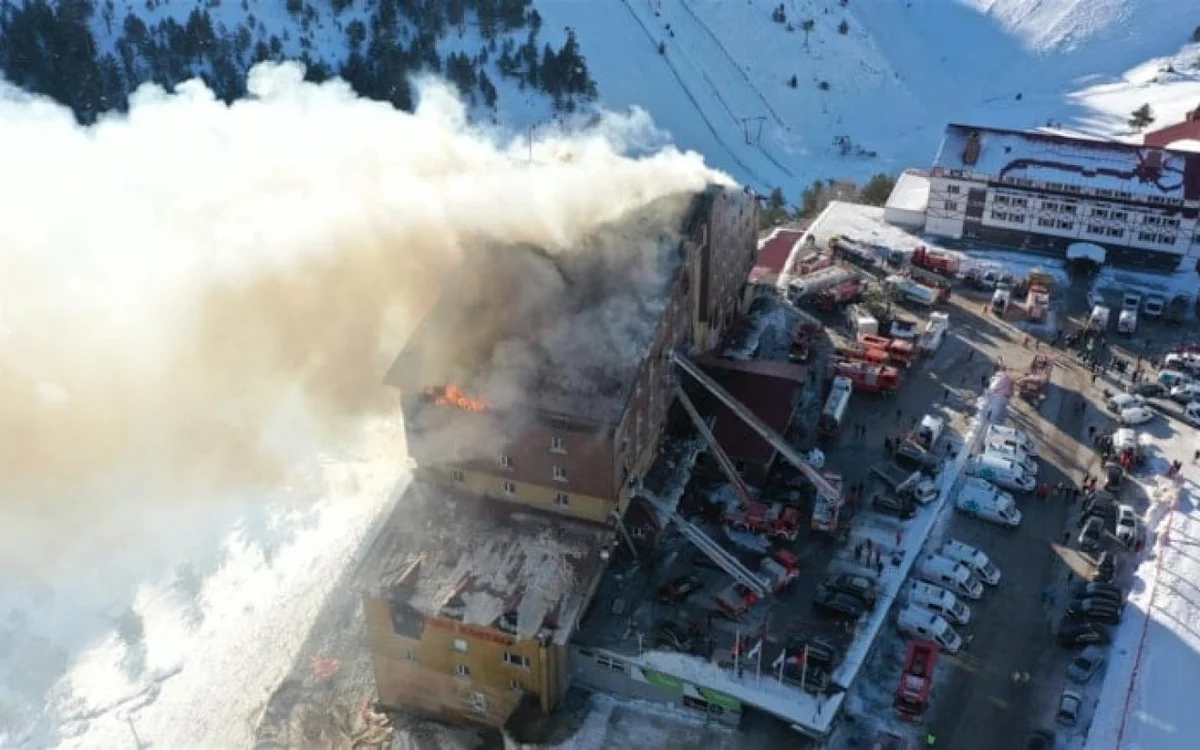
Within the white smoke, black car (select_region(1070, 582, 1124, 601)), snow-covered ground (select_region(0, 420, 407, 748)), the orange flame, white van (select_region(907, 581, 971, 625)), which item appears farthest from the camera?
the white smoke

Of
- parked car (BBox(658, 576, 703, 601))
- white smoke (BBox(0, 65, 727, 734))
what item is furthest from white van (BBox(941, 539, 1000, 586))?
white smoke (BBox(0, 65, 727, 734))

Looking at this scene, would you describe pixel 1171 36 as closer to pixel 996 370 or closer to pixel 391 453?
pixel 996 370

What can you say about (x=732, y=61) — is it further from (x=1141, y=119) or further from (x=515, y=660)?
(x=515, y=660)

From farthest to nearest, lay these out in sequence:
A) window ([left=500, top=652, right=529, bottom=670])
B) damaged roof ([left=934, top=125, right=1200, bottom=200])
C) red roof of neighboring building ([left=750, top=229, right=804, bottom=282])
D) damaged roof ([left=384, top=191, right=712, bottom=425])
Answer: red roof of neighboring building ([left=750, top=229, right=804, bottom=282])
damaged roof ([left=934, top=125, right=1200, bottom=200])
damaged roof ([left=384, top=191, right=712, bottom=425])
window ([left=500, top=652, right=529, bottom=670])

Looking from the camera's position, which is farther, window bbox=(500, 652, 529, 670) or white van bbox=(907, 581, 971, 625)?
white van bbox=(907, 581, 971, 625)

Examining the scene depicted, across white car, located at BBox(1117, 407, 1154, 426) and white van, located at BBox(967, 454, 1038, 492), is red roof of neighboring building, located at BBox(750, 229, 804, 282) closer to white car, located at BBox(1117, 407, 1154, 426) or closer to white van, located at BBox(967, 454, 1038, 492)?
white van, located at BBox(967, 454, 1038, 492)

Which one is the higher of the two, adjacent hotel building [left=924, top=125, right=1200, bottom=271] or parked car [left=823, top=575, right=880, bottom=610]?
adjacent hotel building [left=924, top=125, right=1200, bottom=271]

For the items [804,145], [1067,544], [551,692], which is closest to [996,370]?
[1067,544]
